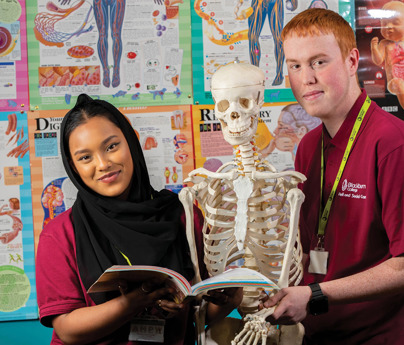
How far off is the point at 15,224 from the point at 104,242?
1739 millimetres

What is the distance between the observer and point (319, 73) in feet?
5.27

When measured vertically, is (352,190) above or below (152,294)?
above

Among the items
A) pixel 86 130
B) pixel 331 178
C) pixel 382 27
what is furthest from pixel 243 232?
pixel 382 27

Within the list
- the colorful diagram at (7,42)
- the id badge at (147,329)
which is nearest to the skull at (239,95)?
the id badge at (147,329)

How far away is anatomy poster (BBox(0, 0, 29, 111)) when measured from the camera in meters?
3.04

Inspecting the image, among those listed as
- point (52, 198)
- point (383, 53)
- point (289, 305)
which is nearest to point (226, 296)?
point (289, 305)

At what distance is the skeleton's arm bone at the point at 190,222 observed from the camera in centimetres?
154

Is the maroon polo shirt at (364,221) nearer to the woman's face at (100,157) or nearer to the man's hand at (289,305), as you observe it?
the man's hand at (289,305)

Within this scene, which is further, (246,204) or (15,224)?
(15,224)

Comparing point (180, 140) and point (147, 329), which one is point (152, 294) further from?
point (180, 140)

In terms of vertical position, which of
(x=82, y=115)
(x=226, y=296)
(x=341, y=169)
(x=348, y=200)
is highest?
(x=82, y=115)

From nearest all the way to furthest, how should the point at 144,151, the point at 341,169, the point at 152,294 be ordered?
the point at 152,294, the point at 341,169, the point at 144,151

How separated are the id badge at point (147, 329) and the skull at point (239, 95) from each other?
2.00ft

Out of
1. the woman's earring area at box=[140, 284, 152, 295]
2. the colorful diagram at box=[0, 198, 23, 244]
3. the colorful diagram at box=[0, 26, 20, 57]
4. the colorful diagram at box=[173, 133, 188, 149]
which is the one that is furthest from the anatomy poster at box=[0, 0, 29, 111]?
the woman's earring area at box=[140, 284, 152, 295]
